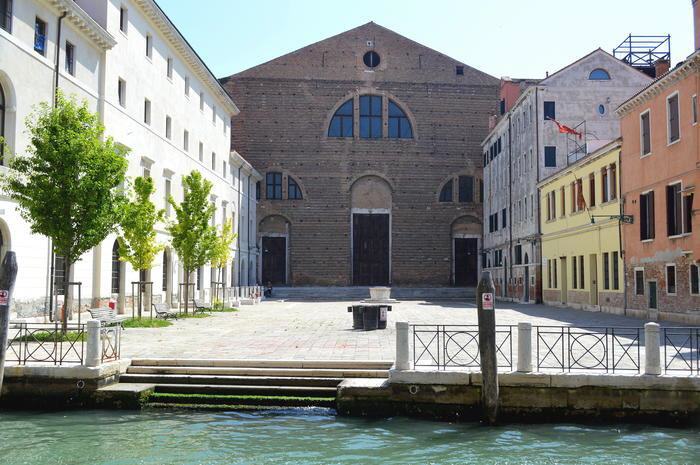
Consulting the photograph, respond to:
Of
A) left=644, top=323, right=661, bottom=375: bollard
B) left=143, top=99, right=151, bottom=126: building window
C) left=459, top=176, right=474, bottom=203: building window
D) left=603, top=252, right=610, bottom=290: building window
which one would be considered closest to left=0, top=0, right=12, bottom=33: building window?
left=143, top=99, right=151, bottom=126: building window

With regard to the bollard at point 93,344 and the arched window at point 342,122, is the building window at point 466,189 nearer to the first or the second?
the arched window at point 342,122

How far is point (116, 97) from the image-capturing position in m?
25.5

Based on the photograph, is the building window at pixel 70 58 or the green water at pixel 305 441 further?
the building window at pixel 70 58

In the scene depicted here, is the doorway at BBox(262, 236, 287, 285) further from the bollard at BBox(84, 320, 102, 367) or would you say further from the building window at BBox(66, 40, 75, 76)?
the bollard at BBox(84, 320, 102, 367)

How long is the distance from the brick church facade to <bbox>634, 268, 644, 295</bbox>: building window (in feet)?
82.0

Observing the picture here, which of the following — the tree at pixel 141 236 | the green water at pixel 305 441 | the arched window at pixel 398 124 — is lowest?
the green water at pixel 305 441

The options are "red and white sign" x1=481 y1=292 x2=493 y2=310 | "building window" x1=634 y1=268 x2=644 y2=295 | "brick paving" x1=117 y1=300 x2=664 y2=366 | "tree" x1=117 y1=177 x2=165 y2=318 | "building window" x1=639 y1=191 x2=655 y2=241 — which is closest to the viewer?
"red and white sign" x1=481 y1=292 x2=493 y2=310

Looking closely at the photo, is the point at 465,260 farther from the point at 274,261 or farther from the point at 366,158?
the point at 274,261

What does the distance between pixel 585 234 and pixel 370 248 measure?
22.3 metres

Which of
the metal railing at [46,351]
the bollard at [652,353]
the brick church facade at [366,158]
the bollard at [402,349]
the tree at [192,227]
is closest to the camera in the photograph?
the bollard at [652,353]

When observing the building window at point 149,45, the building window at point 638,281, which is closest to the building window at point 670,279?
the building window at point 638,281

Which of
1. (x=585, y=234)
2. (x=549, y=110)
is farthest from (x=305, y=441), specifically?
(x=549, y=110)

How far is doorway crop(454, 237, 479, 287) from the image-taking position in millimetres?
51250

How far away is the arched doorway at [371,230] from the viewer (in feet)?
168
